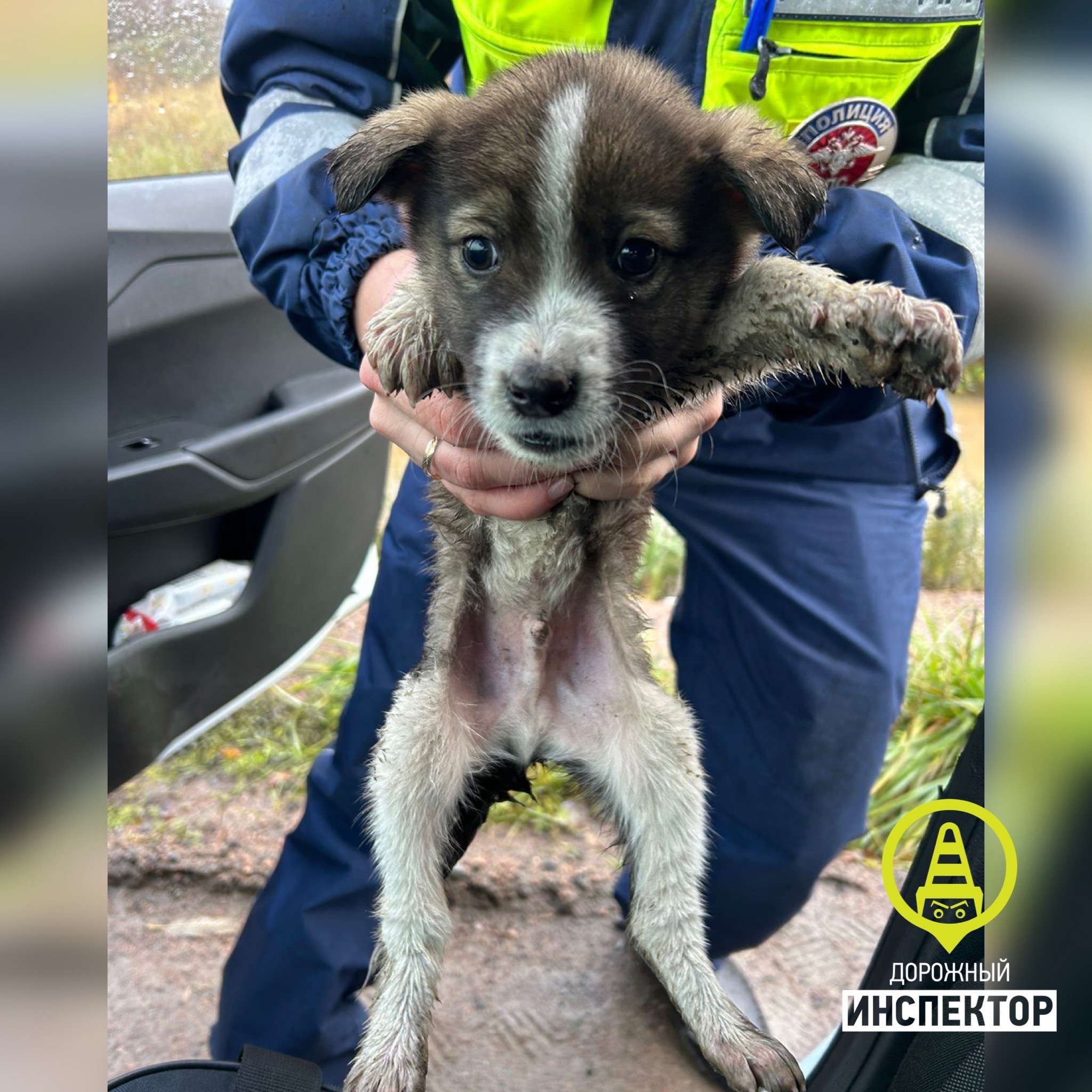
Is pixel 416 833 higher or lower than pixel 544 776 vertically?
higher

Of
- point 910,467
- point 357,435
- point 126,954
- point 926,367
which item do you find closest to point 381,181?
point 926,367

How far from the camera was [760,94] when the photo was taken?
1483 millimetres

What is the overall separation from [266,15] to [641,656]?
134 centimetres

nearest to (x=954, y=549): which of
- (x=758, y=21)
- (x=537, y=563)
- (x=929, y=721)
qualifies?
(x=929, y=721)

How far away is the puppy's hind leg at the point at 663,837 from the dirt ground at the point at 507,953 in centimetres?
62

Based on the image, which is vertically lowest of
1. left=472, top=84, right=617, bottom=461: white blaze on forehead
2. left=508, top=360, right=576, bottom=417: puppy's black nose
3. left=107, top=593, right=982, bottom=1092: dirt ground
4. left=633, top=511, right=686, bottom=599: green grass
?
left=107, top=593, right=982, bottom=1092: dirt ground

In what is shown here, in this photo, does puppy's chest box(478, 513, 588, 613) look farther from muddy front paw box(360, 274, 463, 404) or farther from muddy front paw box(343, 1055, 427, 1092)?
muddy front paw box(343, 1055, 427, 1092)

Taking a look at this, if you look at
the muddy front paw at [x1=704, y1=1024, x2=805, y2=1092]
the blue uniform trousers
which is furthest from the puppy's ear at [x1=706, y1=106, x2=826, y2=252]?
the muddy front paw at [x1=704, y1=1024, x2=805, y2=1092]

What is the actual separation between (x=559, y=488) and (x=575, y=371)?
1.18ft

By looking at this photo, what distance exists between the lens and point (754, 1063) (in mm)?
1490

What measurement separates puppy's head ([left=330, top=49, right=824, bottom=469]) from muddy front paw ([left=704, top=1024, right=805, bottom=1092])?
2.82ft

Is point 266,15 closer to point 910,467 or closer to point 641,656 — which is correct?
point 641,656

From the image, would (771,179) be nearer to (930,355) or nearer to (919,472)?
(930,355)

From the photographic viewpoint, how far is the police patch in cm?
155
